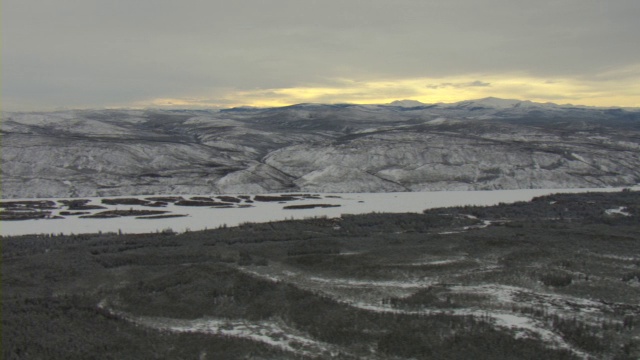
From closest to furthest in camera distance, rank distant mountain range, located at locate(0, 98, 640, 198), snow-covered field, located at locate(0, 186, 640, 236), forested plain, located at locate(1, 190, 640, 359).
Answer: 1. forested plain, located at locate(1, 190, 640, 359)
2. snow-covered field, located at locate(0, 186, 640, 236)
3. distant mountain range, located at locate(0, 98, 640, 198)

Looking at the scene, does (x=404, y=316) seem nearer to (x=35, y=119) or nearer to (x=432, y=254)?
(x=432, y=254)

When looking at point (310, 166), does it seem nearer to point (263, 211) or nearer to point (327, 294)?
point (263, 211)

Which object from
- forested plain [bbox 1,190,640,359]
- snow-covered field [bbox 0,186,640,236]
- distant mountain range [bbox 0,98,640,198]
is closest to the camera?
forested plain [bbox 1,190,640,359]

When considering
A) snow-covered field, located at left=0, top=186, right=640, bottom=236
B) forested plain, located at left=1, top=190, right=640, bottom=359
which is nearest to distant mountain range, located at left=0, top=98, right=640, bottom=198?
snow-covered field, located at left=0, top=186, right=640, bottom=236

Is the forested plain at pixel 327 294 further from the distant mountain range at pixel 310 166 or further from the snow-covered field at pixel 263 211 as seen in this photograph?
the distant mountain range at pixel 310 166

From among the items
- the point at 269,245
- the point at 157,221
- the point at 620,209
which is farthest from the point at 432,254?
the point at 620,209

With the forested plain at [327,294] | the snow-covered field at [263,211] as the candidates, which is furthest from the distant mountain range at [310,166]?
the forested plain at [327,294]

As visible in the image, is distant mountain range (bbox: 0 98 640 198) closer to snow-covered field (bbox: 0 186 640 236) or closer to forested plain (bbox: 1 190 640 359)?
snow-covered field (bbox: 0 186 640 236)
